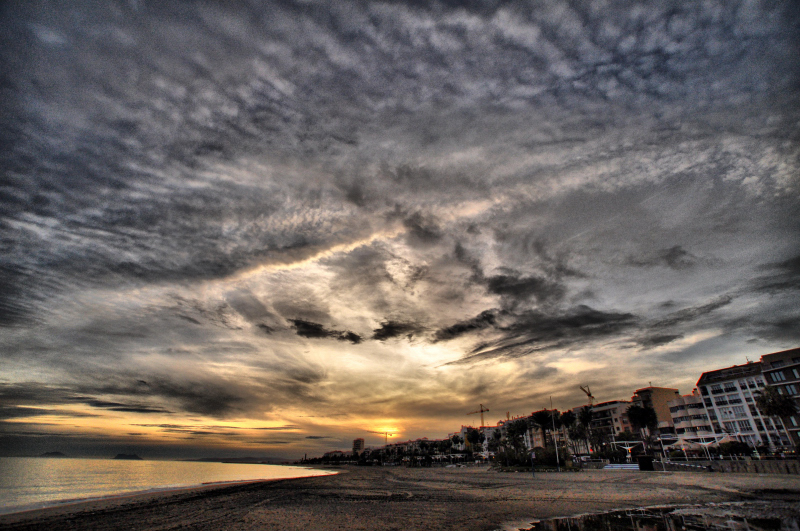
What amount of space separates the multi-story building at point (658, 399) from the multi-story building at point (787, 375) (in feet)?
128

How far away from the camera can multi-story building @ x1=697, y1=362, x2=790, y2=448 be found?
259ft

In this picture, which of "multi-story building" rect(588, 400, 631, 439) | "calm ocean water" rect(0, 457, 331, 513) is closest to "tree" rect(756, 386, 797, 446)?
"multi-story building" rect(588, 400, 631, 439)

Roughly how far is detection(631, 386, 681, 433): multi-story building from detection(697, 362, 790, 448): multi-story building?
2150cm

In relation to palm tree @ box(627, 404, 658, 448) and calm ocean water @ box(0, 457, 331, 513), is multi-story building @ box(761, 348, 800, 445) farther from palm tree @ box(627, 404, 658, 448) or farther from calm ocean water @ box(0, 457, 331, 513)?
calm ocean water @ box(0, 457, 331, 513)

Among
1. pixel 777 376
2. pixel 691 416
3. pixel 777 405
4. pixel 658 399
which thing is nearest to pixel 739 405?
pixel 691 416

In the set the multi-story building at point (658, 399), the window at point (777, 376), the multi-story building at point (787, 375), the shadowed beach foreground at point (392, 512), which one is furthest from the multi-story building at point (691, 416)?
the shadowed beach foreground at point (392, 512)

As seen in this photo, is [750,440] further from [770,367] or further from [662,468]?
[662,468]

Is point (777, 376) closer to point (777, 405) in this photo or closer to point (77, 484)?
point (777, 405)

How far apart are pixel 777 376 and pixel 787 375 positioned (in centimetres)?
189

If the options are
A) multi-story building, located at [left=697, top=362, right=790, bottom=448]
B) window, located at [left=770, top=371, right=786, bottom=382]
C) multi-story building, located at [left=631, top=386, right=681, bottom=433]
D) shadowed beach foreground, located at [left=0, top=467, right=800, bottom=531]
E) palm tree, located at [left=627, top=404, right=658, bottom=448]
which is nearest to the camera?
shadowed beach foreground, located at [left=0, top=467, right=800, bottom=531]

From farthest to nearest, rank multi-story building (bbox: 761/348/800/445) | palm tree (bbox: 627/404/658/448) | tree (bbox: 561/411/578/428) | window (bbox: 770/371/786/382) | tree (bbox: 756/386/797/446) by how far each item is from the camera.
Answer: tree (bbox: 561/411/578/428)
palm tree (bbox: 627/404/658/448)
window (bbox: 770/371/786/382)
multi-story building (bbox: 761/348/800/445)
tree (bbox: 756/386/797/446)

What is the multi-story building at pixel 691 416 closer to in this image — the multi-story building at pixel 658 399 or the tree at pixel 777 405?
the multi-story building at pixel 658 399

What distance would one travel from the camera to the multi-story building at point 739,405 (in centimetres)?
7881

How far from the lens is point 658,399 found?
116m
